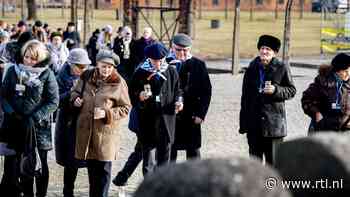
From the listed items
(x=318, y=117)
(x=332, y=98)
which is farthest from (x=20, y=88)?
(x=332, y=98)

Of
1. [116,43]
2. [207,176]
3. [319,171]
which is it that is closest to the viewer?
[207,176]

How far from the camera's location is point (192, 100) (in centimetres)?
898

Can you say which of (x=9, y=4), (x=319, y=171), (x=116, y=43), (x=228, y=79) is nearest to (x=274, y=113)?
(x=319, y=171)

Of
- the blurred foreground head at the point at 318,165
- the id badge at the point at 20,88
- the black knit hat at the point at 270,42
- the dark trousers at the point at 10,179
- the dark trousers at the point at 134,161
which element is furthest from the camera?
the dark trousers at the point at 134,161

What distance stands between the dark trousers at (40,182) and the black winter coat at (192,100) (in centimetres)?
144

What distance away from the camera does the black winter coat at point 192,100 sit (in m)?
8.91

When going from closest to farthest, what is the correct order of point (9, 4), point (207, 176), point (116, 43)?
point (207, 176) → point (116, 43) → point (9, 4)

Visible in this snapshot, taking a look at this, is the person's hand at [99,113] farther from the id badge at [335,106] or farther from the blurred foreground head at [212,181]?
the blurred foreground head at [212,181]

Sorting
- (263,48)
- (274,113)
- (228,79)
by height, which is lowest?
(228,79)

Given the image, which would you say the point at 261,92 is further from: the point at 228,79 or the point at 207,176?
the point at 228,79

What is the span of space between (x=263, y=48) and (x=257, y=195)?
21.3 ft

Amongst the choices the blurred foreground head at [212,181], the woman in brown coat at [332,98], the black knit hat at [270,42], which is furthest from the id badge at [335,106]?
the blurred foreground head at [212,181]

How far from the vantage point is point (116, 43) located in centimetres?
1958

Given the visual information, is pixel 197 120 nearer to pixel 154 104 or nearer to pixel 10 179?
pixel 154 104
